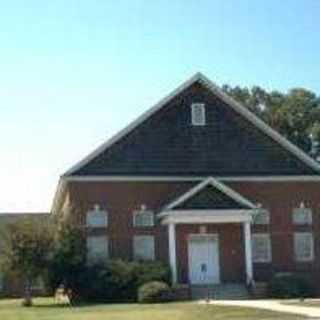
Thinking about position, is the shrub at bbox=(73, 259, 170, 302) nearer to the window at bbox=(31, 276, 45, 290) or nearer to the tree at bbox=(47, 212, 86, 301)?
the tree at bbox=(47, 212, 86, 301)

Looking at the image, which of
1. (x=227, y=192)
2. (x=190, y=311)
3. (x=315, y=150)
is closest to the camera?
(x=190, y=311)

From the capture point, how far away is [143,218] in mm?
53500

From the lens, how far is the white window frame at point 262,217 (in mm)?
54250

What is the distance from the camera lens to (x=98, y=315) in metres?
35.9


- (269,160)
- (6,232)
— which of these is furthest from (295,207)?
(6,232)

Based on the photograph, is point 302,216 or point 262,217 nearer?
point 262,217

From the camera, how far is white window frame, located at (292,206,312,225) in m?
54.8

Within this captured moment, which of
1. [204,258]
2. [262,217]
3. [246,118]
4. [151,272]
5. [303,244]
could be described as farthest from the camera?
[246,118]

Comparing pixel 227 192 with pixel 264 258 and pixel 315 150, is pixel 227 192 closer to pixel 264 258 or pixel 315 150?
pixel 264 258

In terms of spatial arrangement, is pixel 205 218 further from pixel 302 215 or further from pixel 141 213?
pixel 302 215

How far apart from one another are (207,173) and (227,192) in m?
2.39

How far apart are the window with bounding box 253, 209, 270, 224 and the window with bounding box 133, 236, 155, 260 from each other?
214 inches

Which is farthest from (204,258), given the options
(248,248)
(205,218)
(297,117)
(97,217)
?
(297,117)

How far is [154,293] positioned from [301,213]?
469 inches
